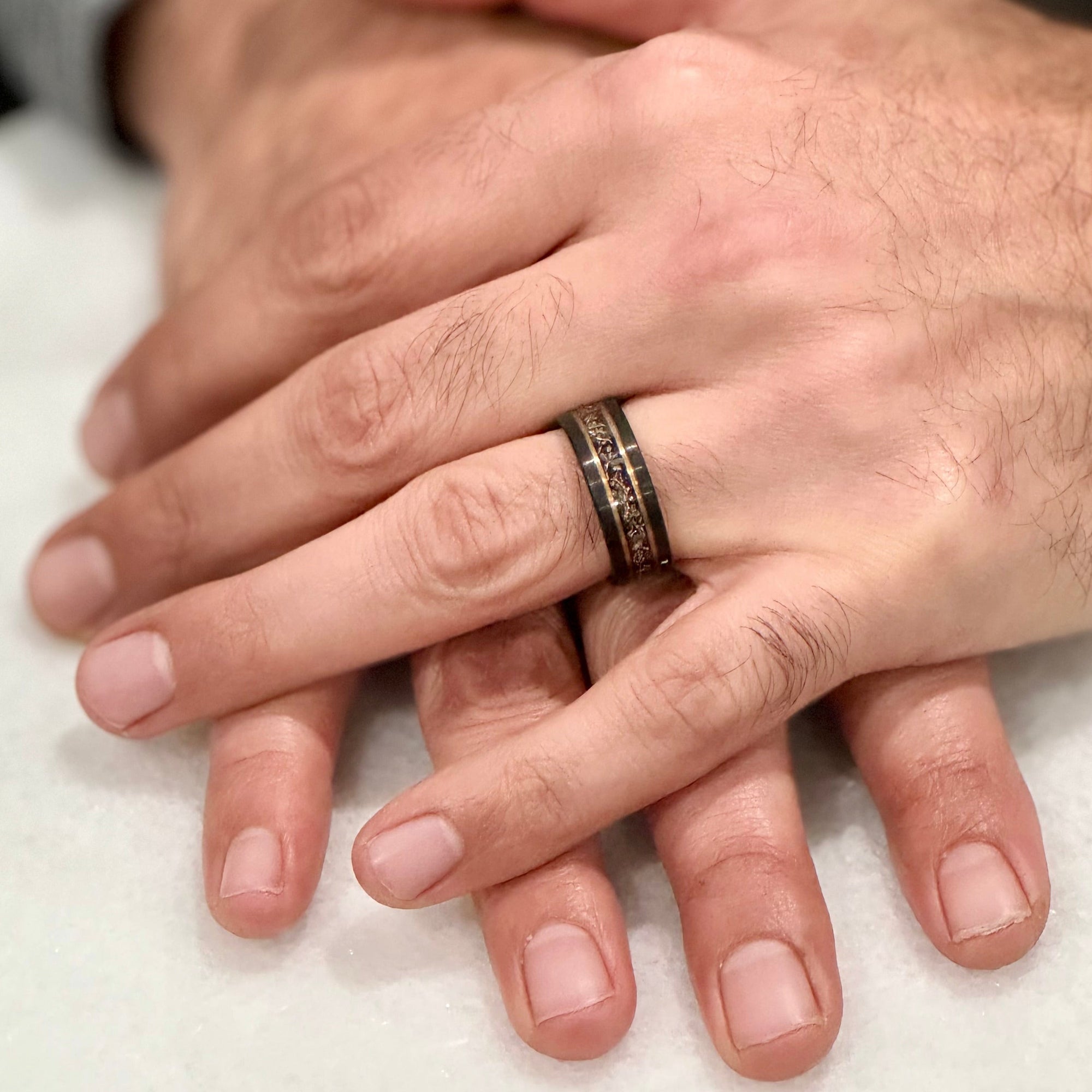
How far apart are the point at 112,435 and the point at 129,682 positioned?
0.28 m

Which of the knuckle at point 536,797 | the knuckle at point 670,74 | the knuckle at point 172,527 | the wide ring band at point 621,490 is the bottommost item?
the knuckle at point 536,797

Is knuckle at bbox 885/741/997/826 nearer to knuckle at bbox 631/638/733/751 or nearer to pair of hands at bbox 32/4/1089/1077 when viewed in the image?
pair of hands at bbox 32/4/1089/1077

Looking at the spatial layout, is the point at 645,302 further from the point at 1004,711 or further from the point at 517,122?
the point at 1004,711

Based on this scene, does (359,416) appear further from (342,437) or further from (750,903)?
(750,903)

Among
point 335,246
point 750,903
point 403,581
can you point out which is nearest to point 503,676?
point 403,581

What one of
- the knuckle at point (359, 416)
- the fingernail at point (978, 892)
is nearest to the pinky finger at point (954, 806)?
the fingernail at point (978, 892)

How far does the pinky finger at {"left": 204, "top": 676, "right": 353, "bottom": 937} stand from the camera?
24.5 inches

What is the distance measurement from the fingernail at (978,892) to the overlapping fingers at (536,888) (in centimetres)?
19

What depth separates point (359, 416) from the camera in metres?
0.70

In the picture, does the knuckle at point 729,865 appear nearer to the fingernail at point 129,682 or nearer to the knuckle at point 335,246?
the fingernail at point 129,682

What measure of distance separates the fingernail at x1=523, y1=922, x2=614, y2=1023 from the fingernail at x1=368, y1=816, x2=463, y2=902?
68mm

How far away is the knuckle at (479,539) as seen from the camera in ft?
2.17

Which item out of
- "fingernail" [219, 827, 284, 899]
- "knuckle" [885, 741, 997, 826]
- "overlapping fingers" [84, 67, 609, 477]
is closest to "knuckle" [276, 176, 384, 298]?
"overlapping fingers" [84, 67, 609, 477]

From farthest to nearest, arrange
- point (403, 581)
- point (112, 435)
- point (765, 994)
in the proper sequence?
1. point (112, 435)
2. point (403, 581)
3. point (765, 994)
